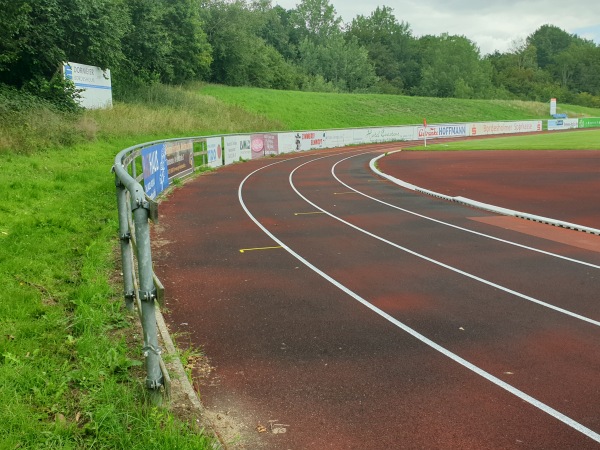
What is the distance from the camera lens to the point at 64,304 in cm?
696

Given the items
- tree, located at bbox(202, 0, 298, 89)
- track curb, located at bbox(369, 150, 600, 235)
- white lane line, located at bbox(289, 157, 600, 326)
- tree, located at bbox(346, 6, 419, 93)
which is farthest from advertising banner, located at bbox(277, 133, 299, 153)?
tree, located at bbox(346, 6, 419, 93)

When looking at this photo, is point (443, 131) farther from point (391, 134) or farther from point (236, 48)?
point (236, 48)

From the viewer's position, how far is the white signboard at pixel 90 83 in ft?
89.8

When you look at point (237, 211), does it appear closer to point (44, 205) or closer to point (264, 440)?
point (44, 205)

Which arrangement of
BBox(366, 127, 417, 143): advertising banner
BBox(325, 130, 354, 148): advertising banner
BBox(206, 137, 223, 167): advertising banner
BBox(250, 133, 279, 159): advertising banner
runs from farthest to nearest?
BBox(366, 127, 417, 143): advertising banner
BBox(325, 130, 354, 148): advertising banner
BBox(250, 133, 279, 159): advertising banner
BBox(206, 137, 223, 167): advertising banner

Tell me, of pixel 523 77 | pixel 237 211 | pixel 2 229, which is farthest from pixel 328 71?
pixel 2 229

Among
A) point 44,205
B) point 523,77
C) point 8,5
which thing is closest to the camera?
point 44,205

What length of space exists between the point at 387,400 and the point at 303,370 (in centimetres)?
97

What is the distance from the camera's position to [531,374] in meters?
5.69

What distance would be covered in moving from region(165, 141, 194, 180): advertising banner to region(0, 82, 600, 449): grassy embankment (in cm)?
246

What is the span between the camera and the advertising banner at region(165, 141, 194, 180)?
20703 millimetres

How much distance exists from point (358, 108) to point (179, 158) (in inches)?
1870

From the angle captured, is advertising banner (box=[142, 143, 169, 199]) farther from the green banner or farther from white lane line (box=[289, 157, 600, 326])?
the green banner

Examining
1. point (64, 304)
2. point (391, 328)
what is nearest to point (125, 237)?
point (64, 304)
